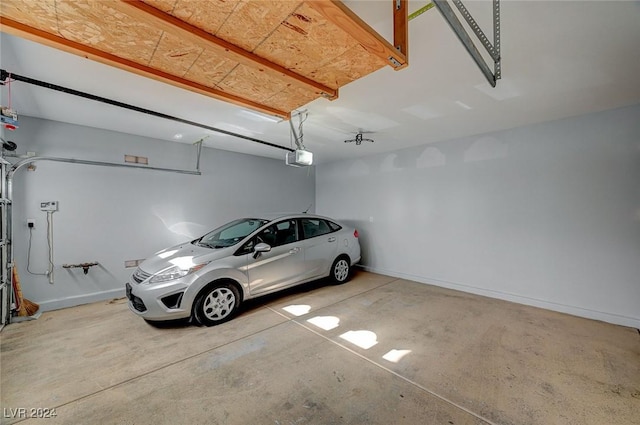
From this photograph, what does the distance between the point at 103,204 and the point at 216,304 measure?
2412 mm

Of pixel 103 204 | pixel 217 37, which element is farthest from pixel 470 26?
pixel 103 204

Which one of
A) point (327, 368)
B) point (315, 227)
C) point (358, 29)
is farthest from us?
point (315, 227)

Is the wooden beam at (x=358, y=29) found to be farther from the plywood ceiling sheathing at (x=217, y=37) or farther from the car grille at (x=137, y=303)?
the car grille at (x=137, y=303)

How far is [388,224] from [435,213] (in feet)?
3.15

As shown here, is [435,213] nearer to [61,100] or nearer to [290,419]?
[290,419]

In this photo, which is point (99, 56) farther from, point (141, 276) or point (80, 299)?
point (80, 299)

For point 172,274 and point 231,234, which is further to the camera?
point 231,234

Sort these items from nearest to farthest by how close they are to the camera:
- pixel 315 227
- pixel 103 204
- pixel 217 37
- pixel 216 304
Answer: pixel 217 37 < pixel 216 304 < pixel 103 204 < pixel 315 227

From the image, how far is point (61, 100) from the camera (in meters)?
2.59

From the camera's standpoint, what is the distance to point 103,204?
3.53 metres

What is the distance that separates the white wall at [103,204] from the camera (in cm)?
308

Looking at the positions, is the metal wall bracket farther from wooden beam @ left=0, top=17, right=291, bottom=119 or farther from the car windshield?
the car windshield

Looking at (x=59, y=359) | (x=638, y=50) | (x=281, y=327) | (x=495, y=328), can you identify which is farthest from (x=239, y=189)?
(x=638, y=50)


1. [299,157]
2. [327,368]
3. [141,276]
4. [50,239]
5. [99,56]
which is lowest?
[327,368]
